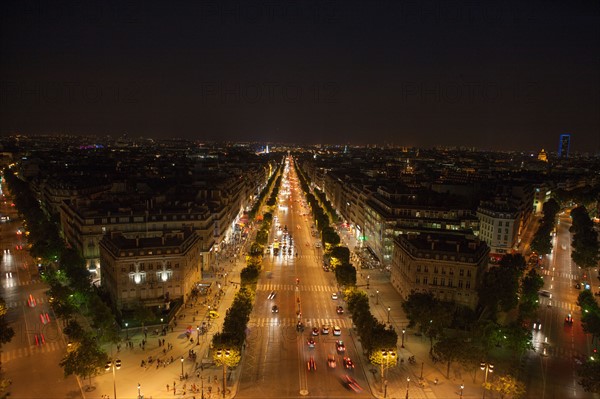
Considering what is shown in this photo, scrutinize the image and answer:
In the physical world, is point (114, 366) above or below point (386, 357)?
below

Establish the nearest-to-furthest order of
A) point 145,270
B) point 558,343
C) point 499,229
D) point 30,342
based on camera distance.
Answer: point 30,342 < point 558,343 < point 145,270 < point 499,229

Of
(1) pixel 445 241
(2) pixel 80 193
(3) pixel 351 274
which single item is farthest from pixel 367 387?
(2) pixel 80 193

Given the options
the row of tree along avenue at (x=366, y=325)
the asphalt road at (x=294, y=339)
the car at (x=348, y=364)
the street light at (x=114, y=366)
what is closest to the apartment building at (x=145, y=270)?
the asphalt road at (x=294, y=339)

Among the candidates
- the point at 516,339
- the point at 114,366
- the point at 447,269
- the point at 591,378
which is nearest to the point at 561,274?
the point at 447,269

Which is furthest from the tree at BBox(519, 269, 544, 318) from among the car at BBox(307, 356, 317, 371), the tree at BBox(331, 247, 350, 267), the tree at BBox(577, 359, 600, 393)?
the car at BBox(307, 356, 317, 371)

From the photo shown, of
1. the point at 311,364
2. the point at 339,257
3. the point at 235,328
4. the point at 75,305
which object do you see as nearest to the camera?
the point at 311,364

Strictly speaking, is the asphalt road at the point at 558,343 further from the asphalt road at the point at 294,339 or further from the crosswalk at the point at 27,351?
the crosswalk at the point at 27,351

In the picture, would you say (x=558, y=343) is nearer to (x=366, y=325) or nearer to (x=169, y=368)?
(x=366, y=325)

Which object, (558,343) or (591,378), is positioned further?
(558,343)
